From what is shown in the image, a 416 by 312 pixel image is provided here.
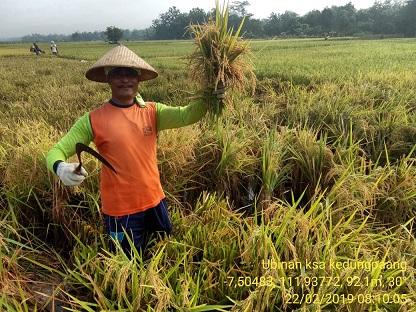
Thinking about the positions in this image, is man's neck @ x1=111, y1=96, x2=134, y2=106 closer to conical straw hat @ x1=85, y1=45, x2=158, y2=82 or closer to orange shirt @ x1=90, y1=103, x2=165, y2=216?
orange shirt @ x1=90, y1=103, x2=165, y2=216

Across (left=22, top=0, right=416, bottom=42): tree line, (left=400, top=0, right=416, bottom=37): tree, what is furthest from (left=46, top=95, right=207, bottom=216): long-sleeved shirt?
(left=400, top=0, right=416, bottom=37): tree

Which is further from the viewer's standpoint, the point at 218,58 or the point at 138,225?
the point at 138,225

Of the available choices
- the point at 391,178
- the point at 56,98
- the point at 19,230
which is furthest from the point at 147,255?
the point at 56,98

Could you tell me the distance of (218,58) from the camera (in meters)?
2.18

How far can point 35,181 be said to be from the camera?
2.88 meters

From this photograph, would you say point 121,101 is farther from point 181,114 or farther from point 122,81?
point 181,114

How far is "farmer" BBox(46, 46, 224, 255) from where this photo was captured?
86.7 inches

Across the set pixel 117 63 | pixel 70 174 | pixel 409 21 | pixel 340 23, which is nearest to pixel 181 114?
pixel 117 63

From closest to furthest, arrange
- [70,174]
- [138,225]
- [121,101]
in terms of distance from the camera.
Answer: [70,174]
[121,101]
[138,225]

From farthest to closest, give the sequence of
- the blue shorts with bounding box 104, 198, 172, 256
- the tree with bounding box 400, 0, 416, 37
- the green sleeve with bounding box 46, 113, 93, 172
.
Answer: the tree with bounding box 400, 0, 416, 37, the blue shorts with bounding box 104, 198, 172, 256, the green sleeve with bounding box 46, 113, 93, 172

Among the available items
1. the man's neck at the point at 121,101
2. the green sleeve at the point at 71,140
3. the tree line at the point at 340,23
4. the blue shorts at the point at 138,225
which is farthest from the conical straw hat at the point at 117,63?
the tree line at the point at 340,23

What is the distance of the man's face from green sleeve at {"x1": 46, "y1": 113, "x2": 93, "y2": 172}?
238 mm

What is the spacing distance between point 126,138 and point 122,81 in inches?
13.4

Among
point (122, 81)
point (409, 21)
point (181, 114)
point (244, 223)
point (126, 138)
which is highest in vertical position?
point (409, 21)
